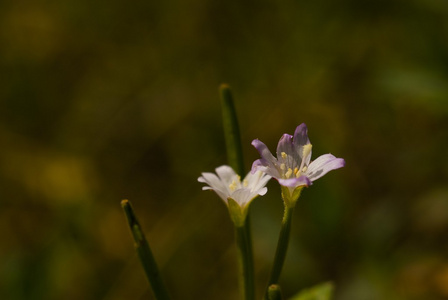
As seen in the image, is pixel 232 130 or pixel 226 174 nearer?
pixel 226 174

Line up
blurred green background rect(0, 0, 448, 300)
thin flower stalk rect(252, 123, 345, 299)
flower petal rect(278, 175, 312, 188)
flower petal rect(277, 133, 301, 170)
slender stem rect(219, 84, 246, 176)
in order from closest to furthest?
flower petal rect(278, 175, 312, 188)
thin flower stalk rect(252, 123, 345, 299)
flower petal rect(277, 133, 301, 170)
slender stem rect(219, 84, 246, 176)
blurred green background rect(0, 0, 448, 300)

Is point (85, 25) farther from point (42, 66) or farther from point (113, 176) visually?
point (113, 176)

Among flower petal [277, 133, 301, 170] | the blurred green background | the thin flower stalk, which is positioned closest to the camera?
the thin flower stalk

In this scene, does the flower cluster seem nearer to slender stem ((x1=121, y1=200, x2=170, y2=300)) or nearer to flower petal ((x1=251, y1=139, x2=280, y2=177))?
flower petal ((x1=251, y1=139, x2=280, y2=177))

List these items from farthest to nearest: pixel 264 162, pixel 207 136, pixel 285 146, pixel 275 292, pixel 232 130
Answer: pixel 207 136 < pixel 232 130 < pixel 285 146 < pixel 264 162 < pixel 275 292

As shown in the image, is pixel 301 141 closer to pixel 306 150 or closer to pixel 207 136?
pixel 306 150

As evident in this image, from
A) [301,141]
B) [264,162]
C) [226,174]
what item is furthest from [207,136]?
[264,162]

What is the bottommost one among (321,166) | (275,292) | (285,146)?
(275,292)

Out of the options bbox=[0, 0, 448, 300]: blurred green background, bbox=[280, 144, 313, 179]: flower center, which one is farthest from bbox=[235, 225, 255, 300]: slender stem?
bbox=[0, 0, 448, 300]: blurred green background
